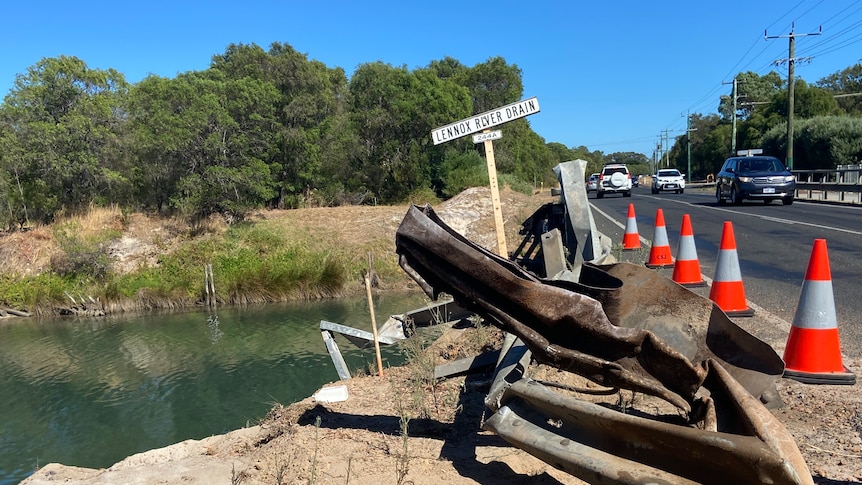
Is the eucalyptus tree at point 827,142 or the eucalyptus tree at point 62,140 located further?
the eucalyptus tree at point 827,142

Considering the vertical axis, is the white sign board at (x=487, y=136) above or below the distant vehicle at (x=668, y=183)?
above

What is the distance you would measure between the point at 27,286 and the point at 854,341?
23.3 m

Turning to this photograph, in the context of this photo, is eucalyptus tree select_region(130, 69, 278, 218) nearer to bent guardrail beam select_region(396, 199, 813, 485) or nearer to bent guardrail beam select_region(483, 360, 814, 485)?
bent guardrail beam select_region(396, 199, 813, 485)

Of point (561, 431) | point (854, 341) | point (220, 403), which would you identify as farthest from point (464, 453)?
point (220, 403)

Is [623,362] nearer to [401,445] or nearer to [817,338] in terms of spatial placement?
[401,445]

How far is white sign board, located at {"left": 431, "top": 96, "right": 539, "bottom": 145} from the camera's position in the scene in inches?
269

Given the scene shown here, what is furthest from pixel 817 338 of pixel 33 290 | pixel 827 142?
pixel 827 142

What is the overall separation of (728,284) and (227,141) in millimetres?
20725

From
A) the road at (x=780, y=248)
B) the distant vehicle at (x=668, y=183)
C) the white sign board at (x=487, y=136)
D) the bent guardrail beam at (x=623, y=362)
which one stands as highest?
the white sign board at (x=487, y=136)

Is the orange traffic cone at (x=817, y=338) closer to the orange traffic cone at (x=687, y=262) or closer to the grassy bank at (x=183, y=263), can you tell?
the orange traffic cone at (x=687, y=262)

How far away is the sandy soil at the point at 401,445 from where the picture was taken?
319 centimetres

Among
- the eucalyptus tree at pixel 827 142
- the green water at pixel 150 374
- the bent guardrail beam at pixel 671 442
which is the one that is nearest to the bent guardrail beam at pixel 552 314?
the bent guardrail beam at pixel 671 442

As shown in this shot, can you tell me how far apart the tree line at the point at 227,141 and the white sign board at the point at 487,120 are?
1700cm

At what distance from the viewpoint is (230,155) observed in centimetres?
2295
